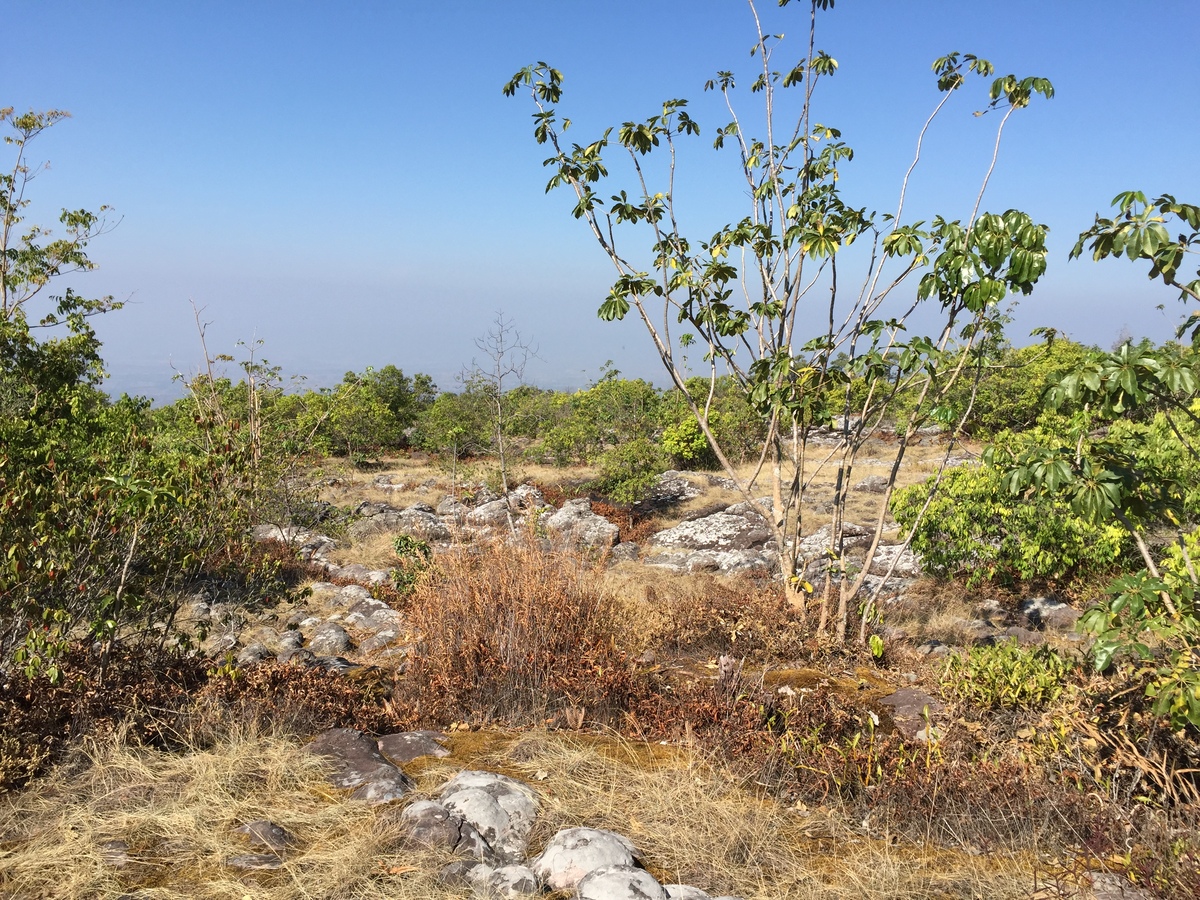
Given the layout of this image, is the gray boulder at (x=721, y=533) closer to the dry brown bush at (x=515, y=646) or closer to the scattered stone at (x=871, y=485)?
the scattered stone at (x=871, y=485)

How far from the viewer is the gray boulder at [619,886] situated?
2.48 meters

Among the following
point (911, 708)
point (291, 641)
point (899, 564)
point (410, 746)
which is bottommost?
point (291, 641)

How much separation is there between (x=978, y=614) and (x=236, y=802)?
280 inches

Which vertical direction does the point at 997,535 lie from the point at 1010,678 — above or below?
above

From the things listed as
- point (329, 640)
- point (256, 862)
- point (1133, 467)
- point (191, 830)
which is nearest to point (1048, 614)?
point (1133, 467)

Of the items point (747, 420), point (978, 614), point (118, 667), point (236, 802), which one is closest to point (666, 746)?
point (236, 802)

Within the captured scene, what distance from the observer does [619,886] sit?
2508 mm

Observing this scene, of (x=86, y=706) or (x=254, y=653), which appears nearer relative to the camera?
(x=86, y=706)

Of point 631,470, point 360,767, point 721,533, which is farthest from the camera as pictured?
point 631,470

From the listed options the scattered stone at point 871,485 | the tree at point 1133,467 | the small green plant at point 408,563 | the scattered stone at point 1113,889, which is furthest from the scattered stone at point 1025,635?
the scattered stone at point 871,485

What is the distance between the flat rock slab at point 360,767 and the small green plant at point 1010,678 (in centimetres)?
301

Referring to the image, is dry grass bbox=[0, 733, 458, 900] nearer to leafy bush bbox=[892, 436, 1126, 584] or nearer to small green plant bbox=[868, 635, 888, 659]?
small green plant bbox=[868, 635, 888, 659]

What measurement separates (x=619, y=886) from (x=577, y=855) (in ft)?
0.83

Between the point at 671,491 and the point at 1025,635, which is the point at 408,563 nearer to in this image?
the point at 1025,635
